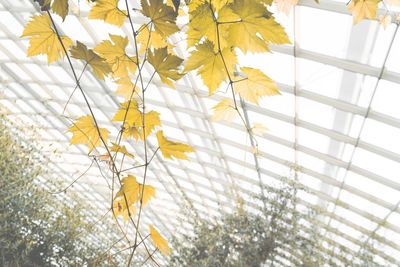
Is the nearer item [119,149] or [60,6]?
[60,6]

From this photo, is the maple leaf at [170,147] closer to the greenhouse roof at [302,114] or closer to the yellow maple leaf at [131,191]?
the yellow maple leaf at [131,191]

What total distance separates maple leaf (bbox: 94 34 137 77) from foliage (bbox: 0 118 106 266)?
18.2 feet

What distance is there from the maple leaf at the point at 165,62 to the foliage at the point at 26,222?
18.8 feet

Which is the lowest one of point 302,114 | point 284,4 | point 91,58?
point 91,58

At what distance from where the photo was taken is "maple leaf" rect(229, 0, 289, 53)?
0.63 meters

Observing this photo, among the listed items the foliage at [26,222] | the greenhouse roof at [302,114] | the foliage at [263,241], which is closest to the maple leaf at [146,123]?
the greenhouse roof at [302,114]

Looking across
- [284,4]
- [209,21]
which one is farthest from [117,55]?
[284,4]

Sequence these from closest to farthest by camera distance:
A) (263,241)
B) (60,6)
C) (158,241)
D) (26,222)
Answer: (60,6) → (158,241) → (26,222) → (263,241)

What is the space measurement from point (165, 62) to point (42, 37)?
0.97ft

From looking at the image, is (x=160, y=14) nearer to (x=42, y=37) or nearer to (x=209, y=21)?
(x=209, y=21)

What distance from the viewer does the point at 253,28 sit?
2.17 feet

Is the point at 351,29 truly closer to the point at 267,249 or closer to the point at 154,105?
the point at 267,249

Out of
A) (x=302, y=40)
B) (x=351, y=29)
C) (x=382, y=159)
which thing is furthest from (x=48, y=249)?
(x=382, y=159)

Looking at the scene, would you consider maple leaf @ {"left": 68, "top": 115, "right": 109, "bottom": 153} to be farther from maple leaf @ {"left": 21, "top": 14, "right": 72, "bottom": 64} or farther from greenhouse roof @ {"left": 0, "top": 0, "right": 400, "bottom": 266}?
greenhouse roof @ {"left": 0, "top": 0, "right": 400, "bottom": 266}
